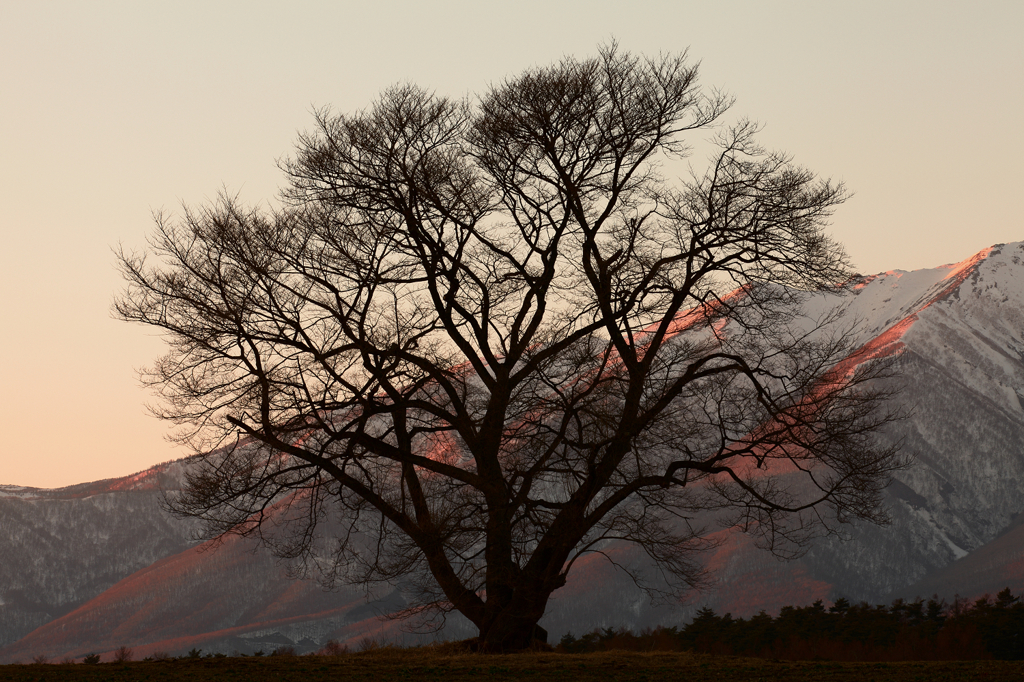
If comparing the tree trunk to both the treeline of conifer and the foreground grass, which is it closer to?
the foreground grass

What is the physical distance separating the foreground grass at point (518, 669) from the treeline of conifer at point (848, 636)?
4.22 metres

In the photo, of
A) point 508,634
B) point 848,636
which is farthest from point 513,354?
point 848,636

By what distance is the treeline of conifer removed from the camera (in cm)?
2053

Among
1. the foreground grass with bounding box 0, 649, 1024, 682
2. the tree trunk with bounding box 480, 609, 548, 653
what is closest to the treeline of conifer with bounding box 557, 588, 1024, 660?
the tree trunk with bounding box 480, 609, 548, 653

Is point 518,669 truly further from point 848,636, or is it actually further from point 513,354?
point 848,636

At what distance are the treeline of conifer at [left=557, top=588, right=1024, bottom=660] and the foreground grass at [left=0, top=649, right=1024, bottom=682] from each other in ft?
13.8

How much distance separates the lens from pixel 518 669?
1344 cm

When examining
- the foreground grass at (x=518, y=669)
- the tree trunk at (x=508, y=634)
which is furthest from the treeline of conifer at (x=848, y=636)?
the foreground grass at (x=518, y=669)

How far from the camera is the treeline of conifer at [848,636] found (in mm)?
20531

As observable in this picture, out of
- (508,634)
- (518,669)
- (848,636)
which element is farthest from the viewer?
(848,636)

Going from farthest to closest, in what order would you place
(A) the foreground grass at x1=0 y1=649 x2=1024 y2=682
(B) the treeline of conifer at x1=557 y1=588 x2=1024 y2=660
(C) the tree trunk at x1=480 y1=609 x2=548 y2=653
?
(B) the treeline of conifer at x1=557 y1=588 x2=1024 y2=660
(C) the tree trunk at x1=480 y1=609 x2=548 y2=653
(A) the foreground grass at x1=0 y1=649 x2=1024 y2=682

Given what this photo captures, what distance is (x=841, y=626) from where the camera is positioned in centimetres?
2869

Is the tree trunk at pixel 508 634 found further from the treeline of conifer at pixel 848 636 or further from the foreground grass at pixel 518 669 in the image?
the treeline of conifer at pixel 848 636

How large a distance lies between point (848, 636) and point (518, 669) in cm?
1650
